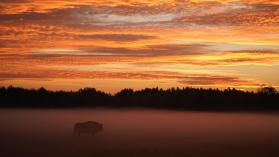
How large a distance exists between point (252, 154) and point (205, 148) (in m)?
3.91

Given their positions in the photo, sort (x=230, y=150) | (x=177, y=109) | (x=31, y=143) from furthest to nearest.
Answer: (x=177, y=109) < (x=31, y=143) < (x=230, y=150)

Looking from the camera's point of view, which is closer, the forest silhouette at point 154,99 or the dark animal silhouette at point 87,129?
the dark animal silhouette at point 87,129

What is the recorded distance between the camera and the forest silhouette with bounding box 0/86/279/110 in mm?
125500

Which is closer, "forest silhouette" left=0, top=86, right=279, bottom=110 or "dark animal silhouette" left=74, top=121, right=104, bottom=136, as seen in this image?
"dark animal silhouette" left=74, top=121, right=104, bottom=136

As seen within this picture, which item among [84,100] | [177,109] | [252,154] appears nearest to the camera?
[252,154]

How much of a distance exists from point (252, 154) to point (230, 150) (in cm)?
272

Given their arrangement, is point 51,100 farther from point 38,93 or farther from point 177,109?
point 177,109

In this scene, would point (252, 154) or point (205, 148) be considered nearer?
point (252, 154)

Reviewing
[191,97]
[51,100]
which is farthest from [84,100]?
[191,97]

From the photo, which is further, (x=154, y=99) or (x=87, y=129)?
(x=154, y=99)

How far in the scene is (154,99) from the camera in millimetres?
136375

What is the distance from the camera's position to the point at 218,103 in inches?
5030

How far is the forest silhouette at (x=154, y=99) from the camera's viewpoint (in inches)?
4941

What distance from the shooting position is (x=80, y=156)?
1149 inches
